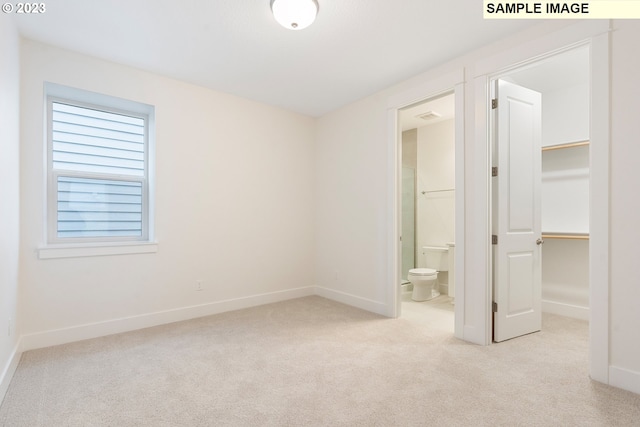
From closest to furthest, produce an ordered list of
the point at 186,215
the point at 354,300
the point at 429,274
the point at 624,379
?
1. the point at 624,379
2. the point at 186,215
3. the point at 354,300
4. the point at 429,274

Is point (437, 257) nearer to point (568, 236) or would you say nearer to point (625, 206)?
point (568, 236)

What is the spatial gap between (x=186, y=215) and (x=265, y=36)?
2.02 m

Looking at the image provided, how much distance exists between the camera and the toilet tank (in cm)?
484

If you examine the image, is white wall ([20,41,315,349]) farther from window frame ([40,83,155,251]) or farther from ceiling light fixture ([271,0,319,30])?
ceiling light fixture ([271,0,319,30])

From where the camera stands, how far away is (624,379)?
208cm

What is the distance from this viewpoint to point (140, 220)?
3547 mm

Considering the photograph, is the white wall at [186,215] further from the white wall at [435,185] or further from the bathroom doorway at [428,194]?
the white wall at [435,185]

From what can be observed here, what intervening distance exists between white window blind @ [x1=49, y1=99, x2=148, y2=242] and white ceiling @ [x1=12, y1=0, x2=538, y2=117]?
61 centimetres

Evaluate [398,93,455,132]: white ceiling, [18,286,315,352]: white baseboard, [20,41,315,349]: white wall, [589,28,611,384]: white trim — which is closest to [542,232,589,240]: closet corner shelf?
[589,28,611,384]: white trim

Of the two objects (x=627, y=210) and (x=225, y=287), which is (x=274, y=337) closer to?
(x=225, y=287)

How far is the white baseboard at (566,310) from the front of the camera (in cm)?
358

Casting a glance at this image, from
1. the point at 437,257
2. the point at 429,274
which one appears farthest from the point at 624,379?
the point at 437,257

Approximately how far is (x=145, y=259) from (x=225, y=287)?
0.96 m

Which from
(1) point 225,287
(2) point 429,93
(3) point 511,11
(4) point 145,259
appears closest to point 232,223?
(1) point 225,287
